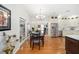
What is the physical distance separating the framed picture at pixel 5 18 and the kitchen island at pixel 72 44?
1.42 m

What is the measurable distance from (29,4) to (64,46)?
1299 millimetres

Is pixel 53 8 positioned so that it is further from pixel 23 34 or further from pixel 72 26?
pixel 23 34

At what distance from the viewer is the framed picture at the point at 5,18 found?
2379mm

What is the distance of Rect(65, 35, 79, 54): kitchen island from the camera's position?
248cm

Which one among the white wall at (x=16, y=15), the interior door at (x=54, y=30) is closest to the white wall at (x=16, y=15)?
the white wall at (x=16, y=15)

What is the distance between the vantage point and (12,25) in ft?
8.24

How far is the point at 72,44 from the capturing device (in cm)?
259

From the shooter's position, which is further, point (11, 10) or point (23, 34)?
point (23, 34)

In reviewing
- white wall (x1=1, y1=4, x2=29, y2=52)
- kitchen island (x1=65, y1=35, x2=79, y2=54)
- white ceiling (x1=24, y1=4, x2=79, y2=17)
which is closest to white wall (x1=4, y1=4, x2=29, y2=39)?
white wall (x1=1, y1=4, x2=29, y2=52)

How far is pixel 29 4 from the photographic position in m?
2.46
